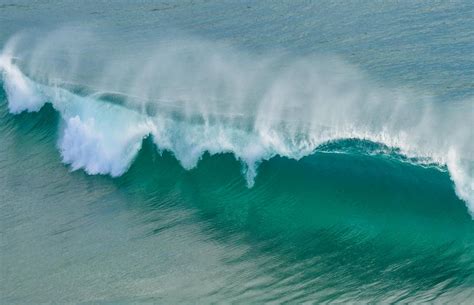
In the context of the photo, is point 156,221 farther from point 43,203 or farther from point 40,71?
point 40,71

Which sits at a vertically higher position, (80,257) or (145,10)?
(145,10)

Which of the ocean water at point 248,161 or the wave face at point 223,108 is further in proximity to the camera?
the wave face at point 223,108

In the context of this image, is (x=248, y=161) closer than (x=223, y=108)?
Yes

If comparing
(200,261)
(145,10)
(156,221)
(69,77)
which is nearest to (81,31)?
(145,10)

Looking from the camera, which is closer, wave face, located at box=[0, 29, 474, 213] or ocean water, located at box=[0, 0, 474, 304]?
ocean water, located at box=[0, 0, 474, 304]
